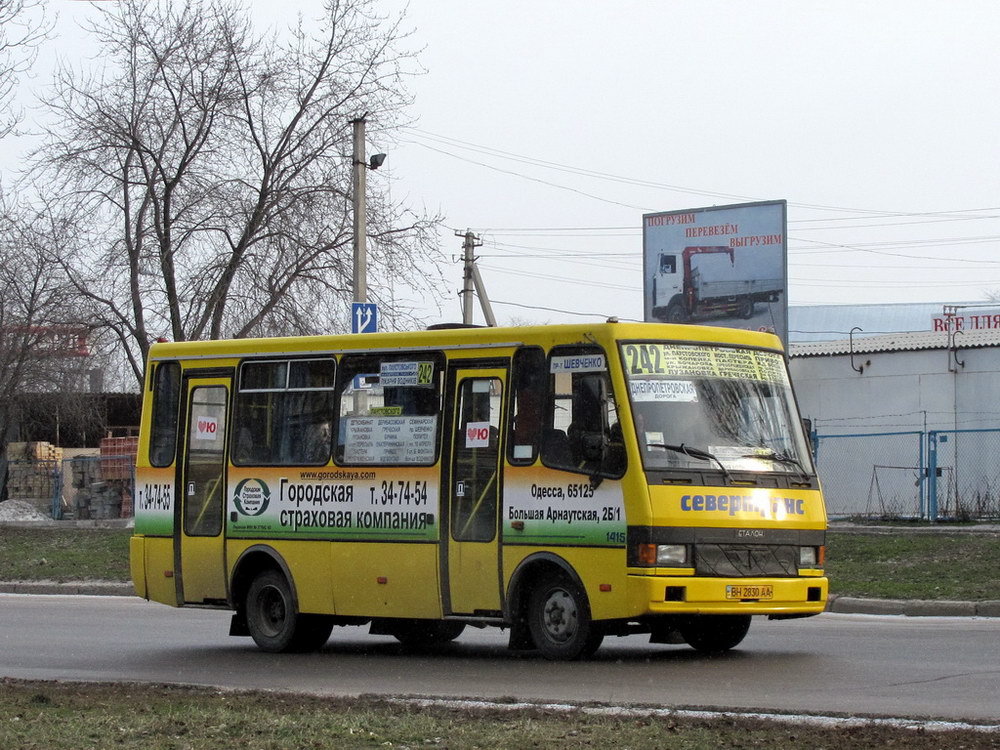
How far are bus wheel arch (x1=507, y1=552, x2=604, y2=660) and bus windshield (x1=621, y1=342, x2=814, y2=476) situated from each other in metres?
1.21

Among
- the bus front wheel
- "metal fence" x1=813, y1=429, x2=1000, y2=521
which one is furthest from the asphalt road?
"metal fence" x1=813, y1=429, x2=1000, y2=521

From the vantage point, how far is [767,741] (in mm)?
7340

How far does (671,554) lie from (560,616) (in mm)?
1163

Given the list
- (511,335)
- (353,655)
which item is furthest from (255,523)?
(511,335)

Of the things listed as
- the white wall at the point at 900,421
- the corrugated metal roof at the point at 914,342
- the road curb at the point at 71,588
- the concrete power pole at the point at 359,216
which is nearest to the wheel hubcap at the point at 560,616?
the concrete power pole at the point at 359,216

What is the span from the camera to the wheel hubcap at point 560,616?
11.8 m

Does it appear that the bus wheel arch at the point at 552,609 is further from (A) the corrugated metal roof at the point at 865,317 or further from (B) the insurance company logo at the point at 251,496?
(A) the corrugated metal roof at the point at 865,317

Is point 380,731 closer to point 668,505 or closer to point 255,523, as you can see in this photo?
point 668,505

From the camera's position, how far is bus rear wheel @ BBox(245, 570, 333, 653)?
44.7 ft

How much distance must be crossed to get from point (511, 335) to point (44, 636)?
656 centimetres

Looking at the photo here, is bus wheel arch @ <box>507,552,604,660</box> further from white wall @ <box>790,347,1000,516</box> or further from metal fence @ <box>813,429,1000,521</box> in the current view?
white wall @ <box>790,347,1000,516</box>

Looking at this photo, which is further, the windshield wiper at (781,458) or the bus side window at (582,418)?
the windshield wiper at (781,458)

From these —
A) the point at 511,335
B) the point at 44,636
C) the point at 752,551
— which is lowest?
the point at 44,636

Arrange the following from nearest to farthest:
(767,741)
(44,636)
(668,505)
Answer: (767,741), (668,505), (44,636)
